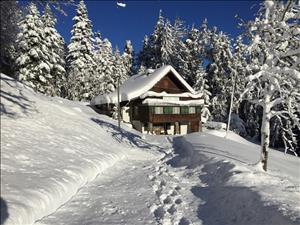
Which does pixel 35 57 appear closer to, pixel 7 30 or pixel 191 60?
pixel 7 30

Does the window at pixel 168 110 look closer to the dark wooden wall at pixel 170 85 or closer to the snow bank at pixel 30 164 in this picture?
the dark wooden wall at pixel 170 85

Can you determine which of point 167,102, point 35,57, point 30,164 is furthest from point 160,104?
point 30,164

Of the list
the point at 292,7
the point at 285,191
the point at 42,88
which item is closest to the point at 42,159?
the point at 285,191

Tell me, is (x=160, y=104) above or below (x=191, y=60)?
below

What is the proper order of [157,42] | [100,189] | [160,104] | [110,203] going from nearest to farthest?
[110,203], [100,189], [160,104], [157,42]

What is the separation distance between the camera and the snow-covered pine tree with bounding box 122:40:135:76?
77.4 m

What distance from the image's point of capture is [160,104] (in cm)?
4319

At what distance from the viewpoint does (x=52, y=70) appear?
37.9 meters

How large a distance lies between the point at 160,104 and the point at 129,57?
3836cm

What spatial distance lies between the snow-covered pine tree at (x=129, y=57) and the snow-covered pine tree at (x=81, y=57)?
73.3ft

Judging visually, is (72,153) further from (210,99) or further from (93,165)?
(210,99)

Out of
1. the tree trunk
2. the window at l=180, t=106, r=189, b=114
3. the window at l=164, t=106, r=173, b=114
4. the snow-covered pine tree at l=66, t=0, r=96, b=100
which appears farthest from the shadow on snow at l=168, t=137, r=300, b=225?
the snow-covered pine tree at l=66, t=0, r=96, b=100

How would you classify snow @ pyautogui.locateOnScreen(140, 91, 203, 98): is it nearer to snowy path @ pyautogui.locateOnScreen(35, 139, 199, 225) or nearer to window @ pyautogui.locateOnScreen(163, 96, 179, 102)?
window @ pyautogui.locateOnScreen(163, 96, 179, 102)

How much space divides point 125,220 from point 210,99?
51.2 meters
